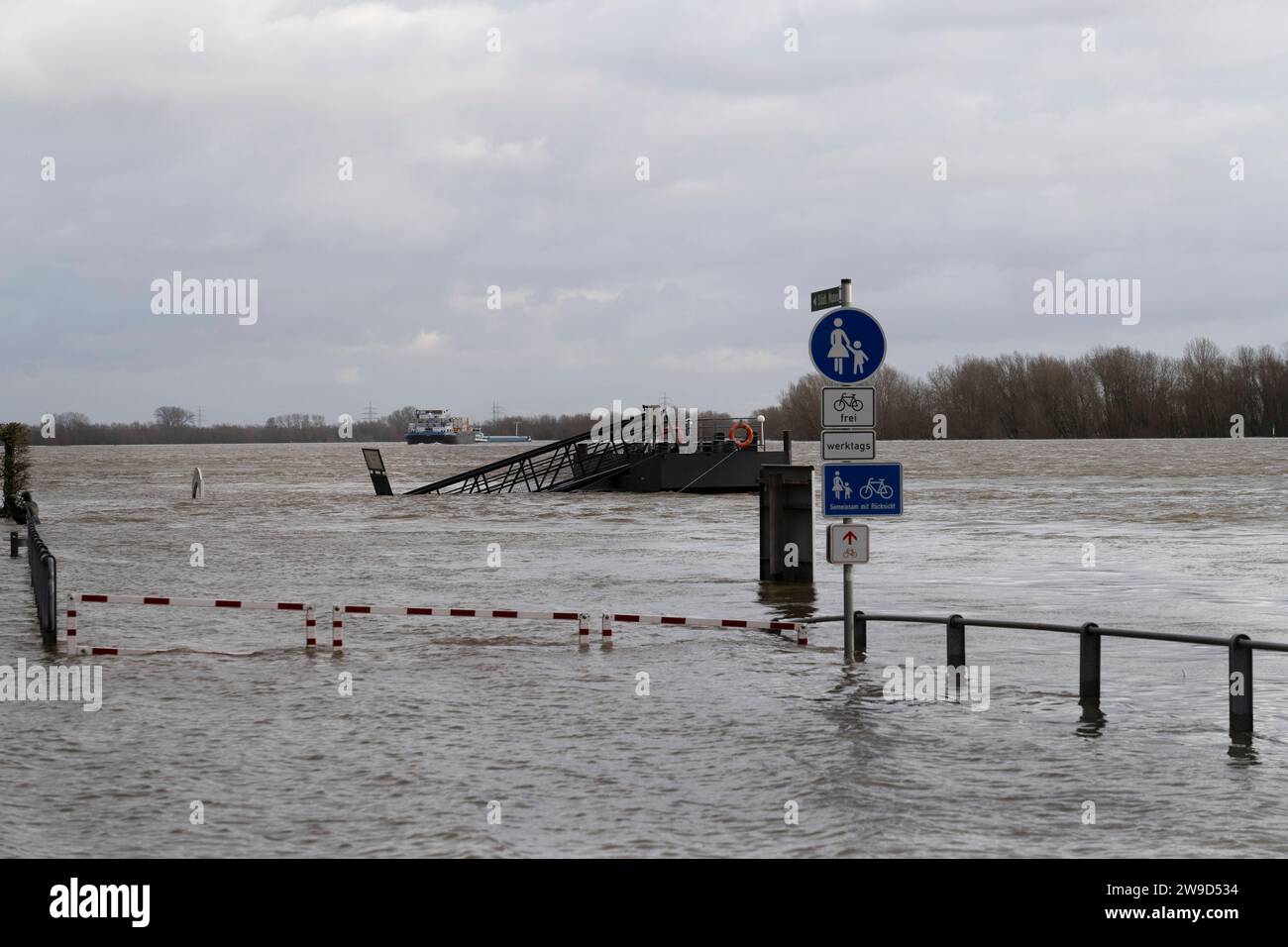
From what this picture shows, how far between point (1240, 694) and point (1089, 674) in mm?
1440

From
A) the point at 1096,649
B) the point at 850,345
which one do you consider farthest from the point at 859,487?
the point at 1096,649

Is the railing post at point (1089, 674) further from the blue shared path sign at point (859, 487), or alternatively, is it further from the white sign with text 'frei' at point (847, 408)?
the white sign with text 'frei' at point (847, 408)

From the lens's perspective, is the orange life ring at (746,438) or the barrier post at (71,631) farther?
the orange life ring at (746,438)

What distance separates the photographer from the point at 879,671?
13867 mm

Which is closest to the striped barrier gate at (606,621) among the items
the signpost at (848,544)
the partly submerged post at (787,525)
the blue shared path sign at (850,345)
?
the signpost at (848,544)

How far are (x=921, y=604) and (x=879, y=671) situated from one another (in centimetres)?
691

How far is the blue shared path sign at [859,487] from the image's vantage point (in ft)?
44.0

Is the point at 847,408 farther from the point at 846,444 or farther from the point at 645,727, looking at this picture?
the point at 645,727

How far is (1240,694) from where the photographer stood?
1059 cm

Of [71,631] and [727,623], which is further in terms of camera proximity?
[71,631]

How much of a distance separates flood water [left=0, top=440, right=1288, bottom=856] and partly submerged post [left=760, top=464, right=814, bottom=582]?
2.32 feet

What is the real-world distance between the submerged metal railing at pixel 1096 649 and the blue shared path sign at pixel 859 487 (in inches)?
46.1
